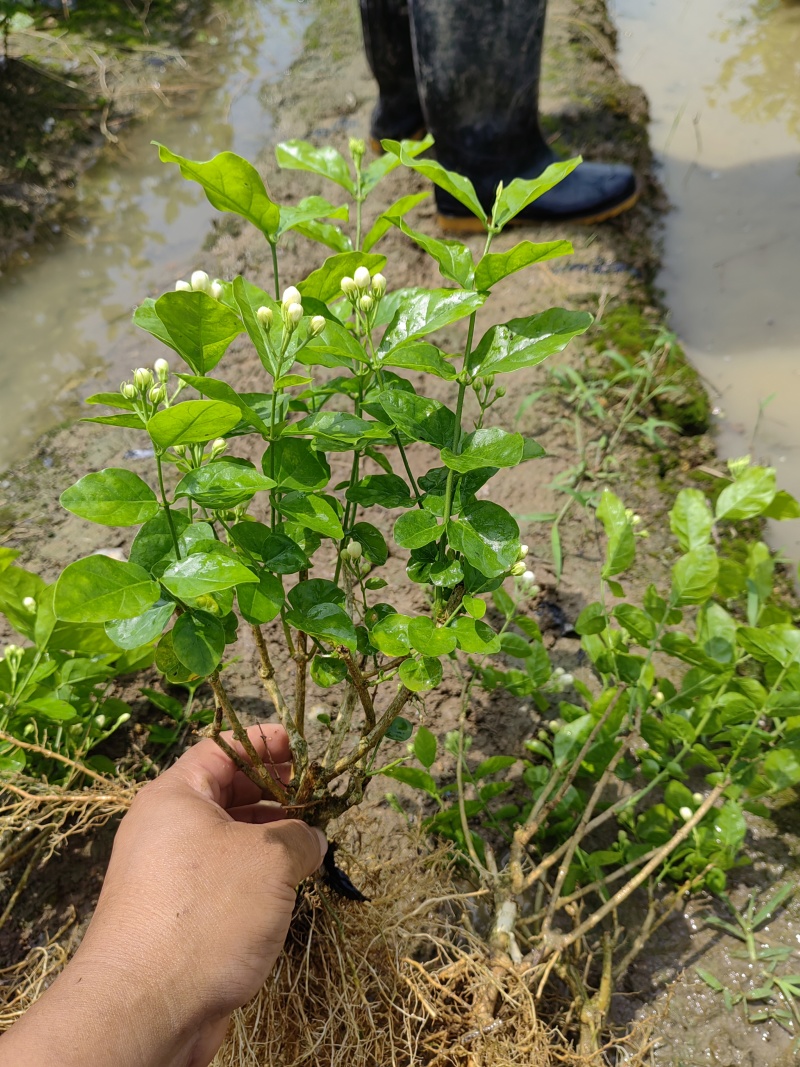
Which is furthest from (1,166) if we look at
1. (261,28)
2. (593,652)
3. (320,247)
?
(593,652)

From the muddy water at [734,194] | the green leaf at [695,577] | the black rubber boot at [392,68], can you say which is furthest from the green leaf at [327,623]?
the black rubber boot at [392,68]

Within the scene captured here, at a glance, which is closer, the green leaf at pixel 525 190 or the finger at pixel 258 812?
the green leaf at pixel 525 190

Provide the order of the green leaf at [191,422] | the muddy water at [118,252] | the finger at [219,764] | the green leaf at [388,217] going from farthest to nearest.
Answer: the muddy water at [118,252] < the finger at [219,764] < the green leaf at [388,217] < the green leaf at [191,422]

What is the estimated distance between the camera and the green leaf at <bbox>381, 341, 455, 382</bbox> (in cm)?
78

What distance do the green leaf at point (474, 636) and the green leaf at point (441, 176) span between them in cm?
44

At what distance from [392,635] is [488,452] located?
0.79 ft

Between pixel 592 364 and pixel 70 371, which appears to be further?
pixel 70 371

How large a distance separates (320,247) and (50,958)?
8.20 ft

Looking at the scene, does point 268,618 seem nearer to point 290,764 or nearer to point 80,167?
point 290,764

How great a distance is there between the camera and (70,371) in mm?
2688

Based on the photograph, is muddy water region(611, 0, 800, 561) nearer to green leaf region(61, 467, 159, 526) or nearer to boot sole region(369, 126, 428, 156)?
boot sole region(369, 126, 428, 156)

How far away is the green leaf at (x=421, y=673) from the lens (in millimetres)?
850

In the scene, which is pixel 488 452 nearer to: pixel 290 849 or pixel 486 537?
pixel 486 537

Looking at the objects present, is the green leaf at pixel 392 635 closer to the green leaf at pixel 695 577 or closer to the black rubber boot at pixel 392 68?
the green leaf at pixel 695 577
